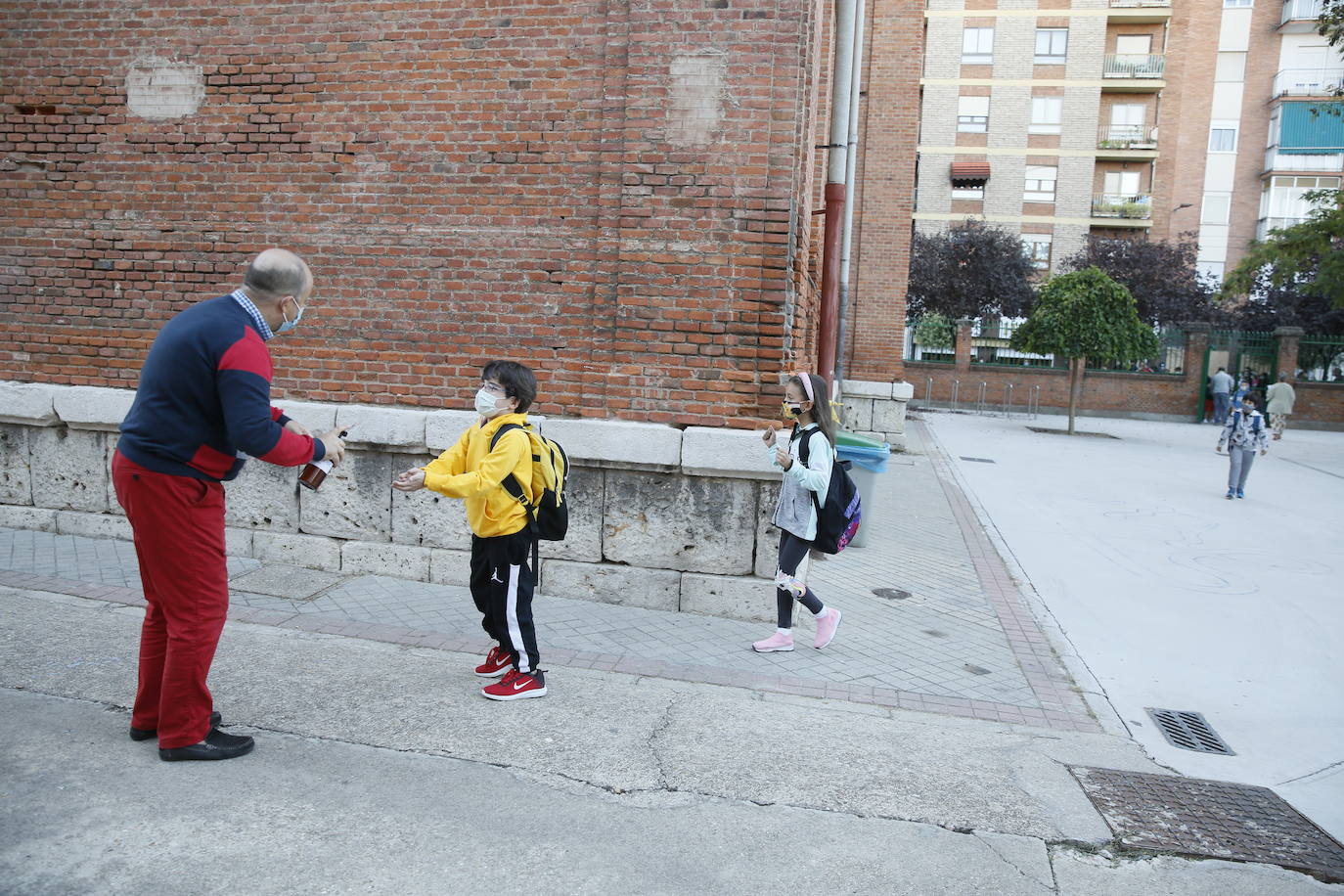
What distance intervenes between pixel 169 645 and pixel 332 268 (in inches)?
151

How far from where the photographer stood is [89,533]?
685 centimetres

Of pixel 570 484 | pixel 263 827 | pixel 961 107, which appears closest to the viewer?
pixel 263 827

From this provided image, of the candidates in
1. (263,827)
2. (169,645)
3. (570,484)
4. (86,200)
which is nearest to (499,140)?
(570,484)

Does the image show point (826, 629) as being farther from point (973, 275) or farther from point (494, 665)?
point (973, 275)

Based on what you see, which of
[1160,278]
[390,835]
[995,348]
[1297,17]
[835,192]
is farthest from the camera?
[1297,17]

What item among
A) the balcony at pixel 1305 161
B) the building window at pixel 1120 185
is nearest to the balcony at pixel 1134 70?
the building window at pixel 1120 185

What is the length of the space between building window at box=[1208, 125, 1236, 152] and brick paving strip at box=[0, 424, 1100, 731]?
145ft

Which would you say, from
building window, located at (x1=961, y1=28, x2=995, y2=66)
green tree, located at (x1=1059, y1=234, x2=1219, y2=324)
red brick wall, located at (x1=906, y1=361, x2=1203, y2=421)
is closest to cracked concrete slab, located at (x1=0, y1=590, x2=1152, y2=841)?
red brick wall, located at (x1=906, y1=361, x2=1203, y2=421)

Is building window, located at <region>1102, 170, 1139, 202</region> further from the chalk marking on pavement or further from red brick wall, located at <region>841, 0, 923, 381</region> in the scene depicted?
red brick wall, located at <region>841, 0, 923, 381</region>

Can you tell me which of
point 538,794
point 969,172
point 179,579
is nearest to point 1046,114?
point 969,172

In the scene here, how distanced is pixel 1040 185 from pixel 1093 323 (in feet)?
69.5

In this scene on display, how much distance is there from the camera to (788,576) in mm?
5293

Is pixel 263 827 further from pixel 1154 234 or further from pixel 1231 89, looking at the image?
pixel 1231 89

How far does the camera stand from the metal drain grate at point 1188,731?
15.0 feet
